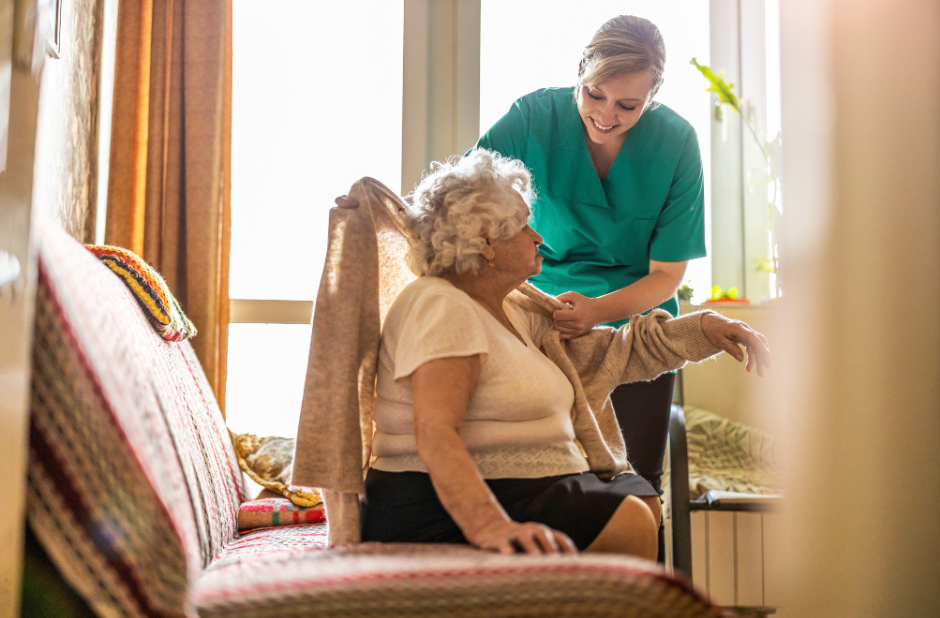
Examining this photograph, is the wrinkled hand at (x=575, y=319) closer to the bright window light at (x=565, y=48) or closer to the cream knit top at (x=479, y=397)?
the cream knit top at (x=479, y=397)

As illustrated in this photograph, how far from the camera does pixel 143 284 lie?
1406mm

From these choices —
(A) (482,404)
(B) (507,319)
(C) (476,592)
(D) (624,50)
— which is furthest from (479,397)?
(D) (624,50)

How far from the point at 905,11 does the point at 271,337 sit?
240cm

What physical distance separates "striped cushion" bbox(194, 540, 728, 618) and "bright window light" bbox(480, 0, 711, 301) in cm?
210

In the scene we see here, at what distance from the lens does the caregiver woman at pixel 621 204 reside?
1.72 meters

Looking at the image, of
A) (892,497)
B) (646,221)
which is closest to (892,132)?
(892,497)

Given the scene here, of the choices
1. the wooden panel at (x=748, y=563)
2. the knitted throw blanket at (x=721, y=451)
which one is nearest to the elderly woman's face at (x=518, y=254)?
the knitted throw blanket at (x=721, y=451)

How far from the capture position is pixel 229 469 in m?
1.72

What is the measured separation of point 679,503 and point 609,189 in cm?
90

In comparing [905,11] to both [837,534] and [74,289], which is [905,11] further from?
[74,289]

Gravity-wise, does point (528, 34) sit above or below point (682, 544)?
above

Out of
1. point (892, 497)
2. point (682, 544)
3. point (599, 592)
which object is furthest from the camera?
point (682, 544)

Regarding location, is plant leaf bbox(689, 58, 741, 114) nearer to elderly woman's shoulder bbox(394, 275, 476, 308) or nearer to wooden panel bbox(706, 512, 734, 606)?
wooden panel bbox(706, 512, 734, 606)

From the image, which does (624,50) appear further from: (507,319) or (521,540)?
(521,540)
